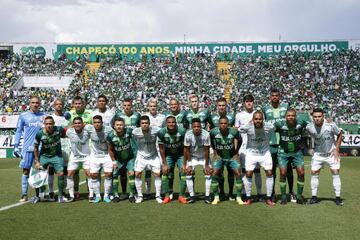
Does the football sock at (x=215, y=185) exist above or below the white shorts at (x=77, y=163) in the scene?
below

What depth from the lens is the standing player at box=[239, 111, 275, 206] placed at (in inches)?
383

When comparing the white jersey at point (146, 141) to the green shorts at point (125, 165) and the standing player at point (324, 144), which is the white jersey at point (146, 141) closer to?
the green shorts at point (125, 165)

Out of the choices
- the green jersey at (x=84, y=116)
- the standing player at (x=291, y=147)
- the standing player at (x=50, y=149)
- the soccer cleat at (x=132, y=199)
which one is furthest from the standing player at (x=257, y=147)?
the standing player at (x=50, y=149)

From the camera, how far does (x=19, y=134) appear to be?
10.5m

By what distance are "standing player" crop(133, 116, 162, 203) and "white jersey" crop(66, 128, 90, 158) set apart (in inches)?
43.0

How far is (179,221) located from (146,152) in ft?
9.00

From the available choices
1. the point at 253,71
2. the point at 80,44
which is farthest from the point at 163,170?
the point at 80,44

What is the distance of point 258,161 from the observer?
9.83 meters

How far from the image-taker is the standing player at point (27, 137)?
1034 centimetres

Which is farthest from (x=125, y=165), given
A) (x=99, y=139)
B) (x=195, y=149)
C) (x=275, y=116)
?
(x=275, y=116)

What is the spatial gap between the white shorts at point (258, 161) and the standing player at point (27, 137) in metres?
4.62

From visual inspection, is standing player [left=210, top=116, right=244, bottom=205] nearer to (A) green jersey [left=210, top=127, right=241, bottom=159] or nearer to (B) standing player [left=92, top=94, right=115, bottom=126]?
(A) green jersey [left=210, top=127, right=241, bottom=159]

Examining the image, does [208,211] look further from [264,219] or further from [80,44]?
[80,44]

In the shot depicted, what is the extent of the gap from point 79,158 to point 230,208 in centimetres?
351
